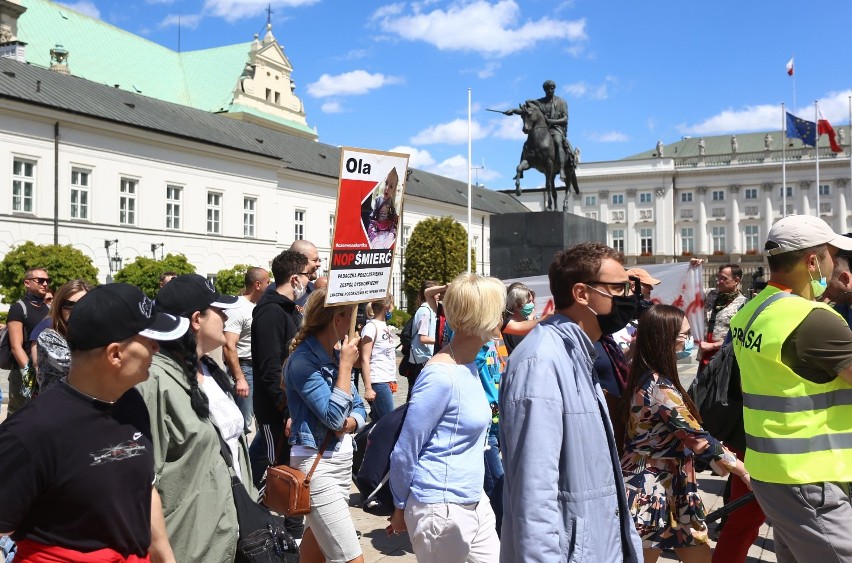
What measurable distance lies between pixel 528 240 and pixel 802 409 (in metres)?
11.3

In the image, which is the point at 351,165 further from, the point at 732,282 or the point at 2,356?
the point at 732,282

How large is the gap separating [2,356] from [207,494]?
5.40m

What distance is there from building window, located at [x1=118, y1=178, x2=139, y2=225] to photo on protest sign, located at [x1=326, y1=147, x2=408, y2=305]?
3998cm

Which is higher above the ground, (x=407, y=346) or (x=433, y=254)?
(x=433, y=254)

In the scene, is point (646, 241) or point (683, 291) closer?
point (683, 291)

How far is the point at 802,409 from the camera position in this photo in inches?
119

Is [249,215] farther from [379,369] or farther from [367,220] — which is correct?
[367,220]

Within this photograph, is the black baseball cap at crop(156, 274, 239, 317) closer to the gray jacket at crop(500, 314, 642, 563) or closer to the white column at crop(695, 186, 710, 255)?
the gray jacket at crop(500, 314, 642, 563)

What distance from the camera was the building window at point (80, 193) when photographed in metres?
39.4

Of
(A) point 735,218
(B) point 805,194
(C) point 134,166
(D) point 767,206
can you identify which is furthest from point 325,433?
(A) point 735,218

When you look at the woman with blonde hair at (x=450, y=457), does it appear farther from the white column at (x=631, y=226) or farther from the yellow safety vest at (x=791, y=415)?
the white column at (x=631, y=226)

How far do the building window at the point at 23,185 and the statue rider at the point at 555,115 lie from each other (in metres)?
29.7

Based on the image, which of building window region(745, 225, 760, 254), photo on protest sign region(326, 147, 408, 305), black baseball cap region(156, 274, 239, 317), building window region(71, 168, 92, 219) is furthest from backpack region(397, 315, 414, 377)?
building window region(745, 225, 760, 254)

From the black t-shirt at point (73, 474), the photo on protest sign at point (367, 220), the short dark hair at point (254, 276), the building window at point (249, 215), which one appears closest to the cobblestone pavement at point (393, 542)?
the photo on protest sign at point (367, 220)
